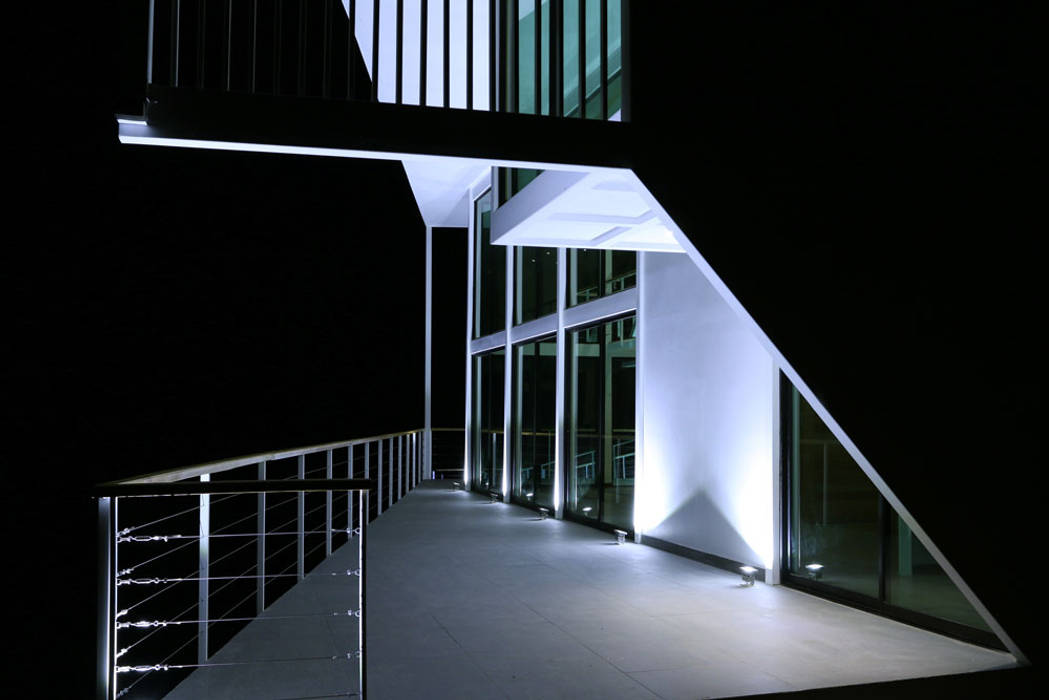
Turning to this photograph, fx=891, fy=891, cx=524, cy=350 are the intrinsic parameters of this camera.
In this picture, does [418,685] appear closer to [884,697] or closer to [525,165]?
[884,697]

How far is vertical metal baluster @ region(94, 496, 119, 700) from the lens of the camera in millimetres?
2363

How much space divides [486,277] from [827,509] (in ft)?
27.1

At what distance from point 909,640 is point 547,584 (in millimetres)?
2019

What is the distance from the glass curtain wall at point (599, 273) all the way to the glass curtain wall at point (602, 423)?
1.03ft

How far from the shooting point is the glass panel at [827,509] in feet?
15.3

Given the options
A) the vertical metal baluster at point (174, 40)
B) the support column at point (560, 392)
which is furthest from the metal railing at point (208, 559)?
the support column at point (560, 392)

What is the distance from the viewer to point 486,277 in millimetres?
12656

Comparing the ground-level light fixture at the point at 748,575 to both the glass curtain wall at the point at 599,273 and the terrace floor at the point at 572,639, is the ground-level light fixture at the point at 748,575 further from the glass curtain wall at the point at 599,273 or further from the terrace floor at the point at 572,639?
the glass curtain wall at the point at 599,273

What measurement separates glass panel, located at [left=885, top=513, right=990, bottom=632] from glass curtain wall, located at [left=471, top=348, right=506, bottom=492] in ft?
24.3

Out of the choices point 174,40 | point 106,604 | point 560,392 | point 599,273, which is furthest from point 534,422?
point 106,604

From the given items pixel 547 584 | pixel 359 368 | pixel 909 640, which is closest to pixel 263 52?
pixel 359 368

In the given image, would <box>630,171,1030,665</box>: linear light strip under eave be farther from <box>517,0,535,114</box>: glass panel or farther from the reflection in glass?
<box>517,0,535,114</box>: glass panel

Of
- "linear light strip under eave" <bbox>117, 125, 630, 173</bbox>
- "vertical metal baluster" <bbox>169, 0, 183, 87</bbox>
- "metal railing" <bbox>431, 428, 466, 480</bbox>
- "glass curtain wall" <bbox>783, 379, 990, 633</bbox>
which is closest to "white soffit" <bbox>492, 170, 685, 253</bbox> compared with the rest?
"linear light strip under eave" <bbox>117, 125, 630, 173</bbox>

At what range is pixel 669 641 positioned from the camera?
12.3 feet
